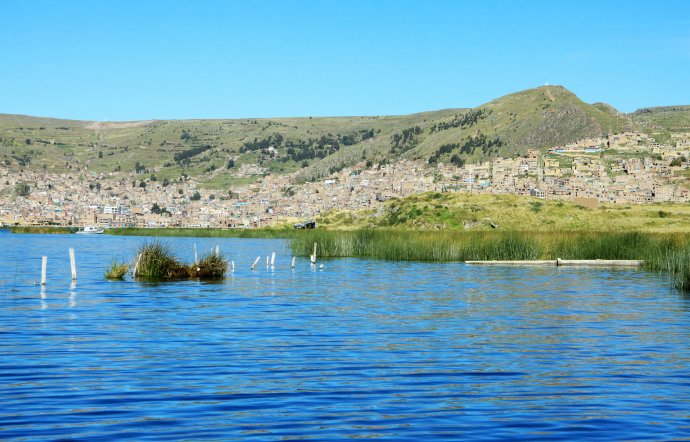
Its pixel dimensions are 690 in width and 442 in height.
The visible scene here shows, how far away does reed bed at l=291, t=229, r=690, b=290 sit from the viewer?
54500 millimetres

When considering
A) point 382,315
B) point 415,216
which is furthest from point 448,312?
point 415,216

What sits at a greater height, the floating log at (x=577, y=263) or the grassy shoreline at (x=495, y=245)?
the grassy shoreline at (x=495, y=245)

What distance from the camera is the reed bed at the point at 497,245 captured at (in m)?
54.5

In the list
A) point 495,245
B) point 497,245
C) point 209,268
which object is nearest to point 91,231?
point 495,245

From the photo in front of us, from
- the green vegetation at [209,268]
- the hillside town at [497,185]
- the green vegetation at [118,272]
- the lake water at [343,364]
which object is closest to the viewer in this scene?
the lake water at [343,364]

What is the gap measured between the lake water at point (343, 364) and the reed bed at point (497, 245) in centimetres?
1684

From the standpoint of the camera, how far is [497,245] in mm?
57781

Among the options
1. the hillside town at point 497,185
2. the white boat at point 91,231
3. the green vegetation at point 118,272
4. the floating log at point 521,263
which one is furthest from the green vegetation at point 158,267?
the white boat at point 91,231

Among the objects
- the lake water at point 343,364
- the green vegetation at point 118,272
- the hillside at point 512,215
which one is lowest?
the lake water at point 343,364

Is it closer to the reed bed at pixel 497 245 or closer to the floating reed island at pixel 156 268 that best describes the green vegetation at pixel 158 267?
the floating reed island at pixel 156 268

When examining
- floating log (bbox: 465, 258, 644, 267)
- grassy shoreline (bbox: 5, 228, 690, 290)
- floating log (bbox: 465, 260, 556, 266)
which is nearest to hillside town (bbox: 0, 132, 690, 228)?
grassy shoreline (bbox: 5, 228, 690, 290)

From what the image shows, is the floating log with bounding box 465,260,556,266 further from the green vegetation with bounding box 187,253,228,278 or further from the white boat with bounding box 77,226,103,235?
the white boat with bounding box 77,226,103,235

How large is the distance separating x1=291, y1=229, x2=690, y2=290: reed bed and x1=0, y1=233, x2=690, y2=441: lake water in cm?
1684

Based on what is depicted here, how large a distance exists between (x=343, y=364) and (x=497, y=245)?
39.4m
